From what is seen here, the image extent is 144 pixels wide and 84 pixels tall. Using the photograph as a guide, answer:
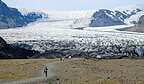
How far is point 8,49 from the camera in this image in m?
107

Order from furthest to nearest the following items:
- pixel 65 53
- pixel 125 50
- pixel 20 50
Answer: pixel 125 50 → pixel 65 53 → pixel 20 50

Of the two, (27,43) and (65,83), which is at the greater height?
(65,83)

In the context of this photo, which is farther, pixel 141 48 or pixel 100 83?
pixel 141 48

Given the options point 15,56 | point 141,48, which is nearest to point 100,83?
point 15,56

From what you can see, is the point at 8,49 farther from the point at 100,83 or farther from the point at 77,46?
the point at 100,83

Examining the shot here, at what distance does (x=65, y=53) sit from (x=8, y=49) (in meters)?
19.4

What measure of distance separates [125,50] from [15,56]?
130 feet

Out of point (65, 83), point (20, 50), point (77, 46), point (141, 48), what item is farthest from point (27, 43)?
point (65, 83)

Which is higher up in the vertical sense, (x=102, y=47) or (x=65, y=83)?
(x=65, y=83)

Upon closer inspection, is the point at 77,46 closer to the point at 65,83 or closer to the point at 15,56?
the point at 15,56

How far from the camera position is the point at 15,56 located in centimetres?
10412

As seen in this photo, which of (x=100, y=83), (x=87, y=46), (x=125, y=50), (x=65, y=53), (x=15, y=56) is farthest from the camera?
(x=87, y=46)

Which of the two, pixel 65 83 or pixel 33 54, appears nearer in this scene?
pixel 65 83

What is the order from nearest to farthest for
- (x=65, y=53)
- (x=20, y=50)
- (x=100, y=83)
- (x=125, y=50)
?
1. (x=100, y=83)
2. (x=20, y=50)
3. (x=65, y=53)
4. (x=125, y=50)
